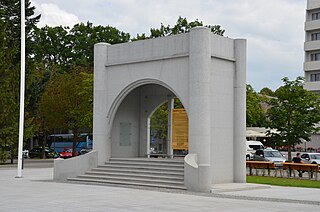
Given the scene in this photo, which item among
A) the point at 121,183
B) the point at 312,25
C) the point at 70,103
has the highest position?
the point at 312,25

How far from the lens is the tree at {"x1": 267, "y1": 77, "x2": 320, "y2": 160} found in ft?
136

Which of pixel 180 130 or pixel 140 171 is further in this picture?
pixel 180 130

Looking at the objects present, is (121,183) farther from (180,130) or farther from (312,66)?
(312,66)

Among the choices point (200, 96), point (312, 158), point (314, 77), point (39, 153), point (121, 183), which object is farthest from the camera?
point (314, 77)

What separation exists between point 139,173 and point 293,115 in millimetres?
21812

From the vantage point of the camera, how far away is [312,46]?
77062 millimetres

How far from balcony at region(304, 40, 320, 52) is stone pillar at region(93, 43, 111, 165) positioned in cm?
5638

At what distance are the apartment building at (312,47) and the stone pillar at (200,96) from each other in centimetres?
5759

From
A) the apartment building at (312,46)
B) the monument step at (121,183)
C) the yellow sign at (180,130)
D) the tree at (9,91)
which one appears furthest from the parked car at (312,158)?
the apartment building at (312,46)

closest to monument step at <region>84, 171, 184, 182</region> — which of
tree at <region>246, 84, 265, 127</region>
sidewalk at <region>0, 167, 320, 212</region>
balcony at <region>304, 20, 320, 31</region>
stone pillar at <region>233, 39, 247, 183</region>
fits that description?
sidewalk at <region>0, 167, 320, 212</region>

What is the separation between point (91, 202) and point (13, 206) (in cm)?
233

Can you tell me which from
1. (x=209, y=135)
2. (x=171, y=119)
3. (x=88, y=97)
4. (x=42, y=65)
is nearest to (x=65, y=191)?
(x=209, y=135)

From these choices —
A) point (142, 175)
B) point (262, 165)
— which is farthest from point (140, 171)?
point (262, 165)

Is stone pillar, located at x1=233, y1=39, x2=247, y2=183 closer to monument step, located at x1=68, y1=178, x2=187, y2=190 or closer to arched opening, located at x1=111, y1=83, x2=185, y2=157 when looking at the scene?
monument step, located at x1=68, y1=178, x2=187, y2=190
